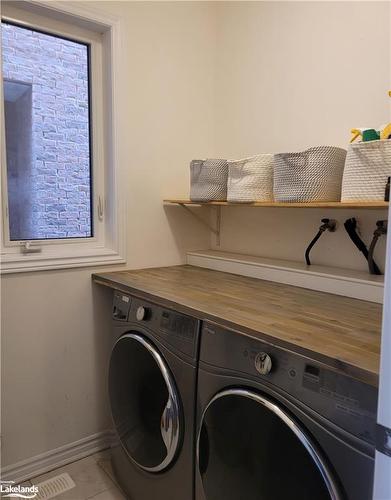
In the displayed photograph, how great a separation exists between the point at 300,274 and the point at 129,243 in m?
0.92

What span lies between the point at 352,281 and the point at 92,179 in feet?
4.51

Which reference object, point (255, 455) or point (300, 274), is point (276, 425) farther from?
point (300, 274)

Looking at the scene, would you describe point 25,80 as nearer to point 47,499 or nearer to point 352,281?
point 352,281

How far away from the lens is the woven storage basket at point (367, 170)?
119 cm

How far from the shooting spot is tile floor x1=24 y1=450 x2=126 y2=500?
161 cm

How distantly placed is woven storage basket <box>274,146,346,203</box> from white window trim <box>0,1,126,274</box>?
916mm

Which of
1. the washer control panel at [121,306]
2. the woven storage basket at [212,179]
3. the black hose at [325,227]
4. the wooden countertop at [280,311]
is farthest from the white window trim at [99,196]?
the black hose at [325,227]

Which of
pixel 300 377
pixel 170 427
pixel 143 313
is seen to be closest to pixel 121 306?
pixel 143 313

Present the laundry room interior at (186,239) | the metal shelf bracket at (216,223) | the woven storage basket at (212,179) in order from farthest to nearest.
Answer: the metal shelf bracket at (216,223), the woven storage basket at (212,179), the laundry room interior at (186,239)

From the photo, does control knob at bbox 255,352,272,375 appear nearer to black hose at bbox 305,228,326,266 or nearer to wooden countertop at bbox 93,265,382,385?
wooden countertop at bbox 93,265,382,385

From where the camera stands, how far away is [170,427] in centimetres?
129

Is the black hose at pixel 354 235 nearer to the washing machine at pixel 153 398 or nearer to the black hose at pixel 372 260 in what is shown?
the black hose at pixel 372 260

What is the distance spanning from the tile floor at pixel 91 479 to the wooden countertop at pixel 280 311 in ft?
3.05

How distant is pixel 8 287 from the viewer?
1.62 m
